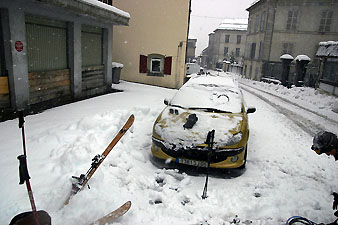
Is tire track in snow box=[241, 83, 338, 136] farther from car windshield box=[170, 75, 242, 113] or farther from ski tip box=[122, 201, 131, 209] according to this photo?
ski tip box=[122, 201, 131, 209]

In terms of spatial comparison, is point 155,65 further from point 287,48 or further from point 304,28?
point 304,28

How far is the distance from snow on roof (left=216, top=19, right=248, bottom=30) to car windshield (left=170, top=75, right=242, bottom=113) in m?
49.2

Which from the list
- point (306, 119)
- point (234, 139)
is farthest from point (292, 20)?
point (234, 139)

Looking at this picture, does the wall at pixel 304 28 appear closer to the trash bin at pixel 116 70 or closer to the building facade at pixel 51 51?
the trash bin at pixel 116 70

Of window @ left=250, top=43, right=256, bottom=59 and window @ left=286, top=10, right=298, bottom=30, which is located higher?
window @ left=286, top=10, right=298, bottom=30

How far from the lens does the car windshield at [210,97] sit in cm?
555

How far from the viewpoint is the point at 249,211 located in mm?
3637

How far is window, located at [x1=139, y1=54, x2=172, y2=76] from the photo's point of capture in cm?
1485

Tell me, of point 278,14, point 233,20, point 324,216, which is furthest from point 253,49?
point 324,216

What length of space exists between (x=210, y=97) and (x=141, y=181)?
2.68 m

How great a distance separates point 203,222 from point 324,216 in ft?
5.74

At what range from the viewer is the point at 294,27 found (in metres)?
26.1

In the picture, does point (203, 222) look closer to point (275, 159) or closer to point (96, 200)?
point (96, 200)

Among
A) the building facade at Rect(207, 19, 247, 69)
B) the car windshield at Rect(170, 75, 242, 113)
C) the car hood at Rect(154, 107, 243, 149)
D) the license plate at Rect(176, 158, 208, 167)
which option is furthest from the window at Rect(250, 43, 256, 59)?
the license plate at Rect(176, 158, 208, 167)
